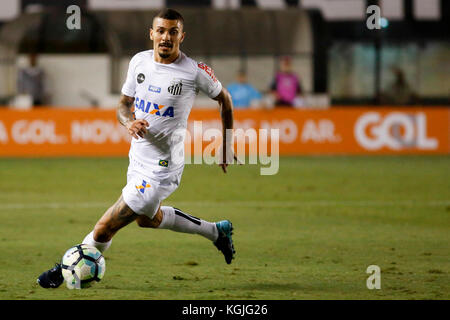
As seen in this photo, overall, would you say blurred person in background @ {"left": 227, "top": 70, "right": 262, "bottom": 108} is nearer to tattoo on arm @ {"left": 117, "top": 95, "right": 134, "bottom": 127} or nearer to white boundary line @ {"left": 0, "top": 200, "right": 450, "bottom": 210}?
white boundary line @ {"left": 0, "top": 200, "right": 450, "bottom": 210}

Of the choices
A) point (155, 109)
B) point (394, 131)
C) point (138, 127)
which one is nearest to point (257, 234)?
point (155, 109)

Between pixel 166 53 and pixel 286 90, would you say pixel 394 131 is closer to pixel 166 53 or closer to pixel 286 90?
pixel 286 90

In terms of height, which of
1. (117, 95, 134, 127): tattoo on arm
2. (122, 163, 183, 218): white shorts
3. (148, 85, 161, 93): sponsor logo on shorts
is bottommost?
(122, 163, 183, 218): white shorts

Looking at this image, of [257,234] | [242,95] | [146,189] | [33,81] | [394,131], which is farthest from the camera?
[33,81]

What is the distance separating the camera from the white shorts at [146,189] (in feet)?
25.8

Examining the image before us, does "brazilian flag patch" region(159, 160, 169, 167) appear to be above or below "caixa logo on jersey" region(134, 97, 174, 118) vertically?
below

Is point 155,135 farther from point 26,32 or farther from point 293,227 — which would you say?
point 26,32

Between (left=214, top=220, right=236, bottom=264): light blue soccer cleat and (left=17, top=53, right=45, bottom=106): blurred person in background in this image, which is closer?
(left=214, top=220, right=236, bottom=264): light blue soccer cleat

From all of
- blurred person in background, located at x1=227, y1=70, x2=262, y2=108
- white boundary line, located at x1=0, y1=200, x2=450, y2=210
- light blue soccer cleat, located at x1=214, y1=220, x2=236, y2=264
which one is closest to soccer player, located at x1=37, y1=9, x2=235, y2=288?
light blue soccer cleat, located at x1=214, y1=220, x2=236, y2=264

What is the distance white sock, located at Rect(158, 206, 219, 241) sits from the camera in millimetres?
8508

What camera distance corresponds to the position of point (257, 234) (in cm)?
1120

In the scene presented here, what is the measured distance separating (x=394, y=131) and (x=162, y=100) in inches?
580
